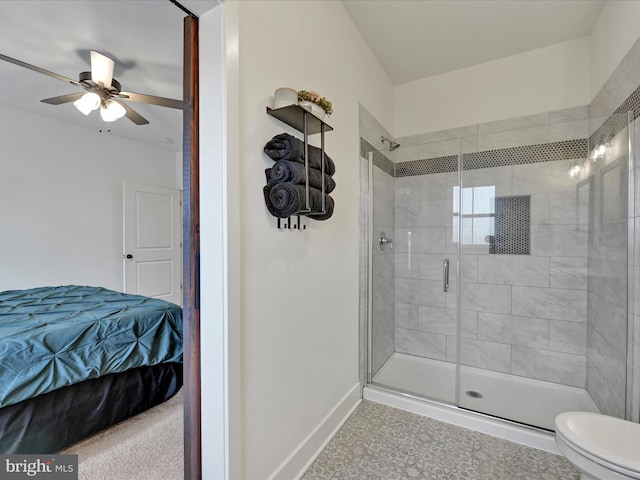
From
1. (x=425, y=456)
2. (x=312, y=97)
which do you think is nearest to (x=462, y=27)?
(x=312, y=97)

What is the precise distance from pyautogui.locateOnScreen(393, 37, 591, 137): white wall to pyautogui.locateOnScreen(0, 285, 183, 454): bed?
2.80m

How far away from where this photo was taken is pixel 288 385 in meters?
1.50

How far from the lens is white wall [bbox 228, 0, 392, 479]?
4.11 feet

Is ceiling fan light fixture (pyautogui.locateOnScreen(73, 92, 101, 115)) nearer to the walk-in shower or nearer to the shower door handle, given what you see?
the walk-in shower

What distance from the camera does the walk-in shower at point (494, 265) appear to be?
2238 mm

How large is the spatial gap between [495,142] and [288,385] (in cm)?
243

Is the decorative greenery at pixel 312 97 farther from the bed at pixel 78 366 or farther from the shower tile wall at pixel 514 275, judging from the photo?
the bed at pixel 78 366

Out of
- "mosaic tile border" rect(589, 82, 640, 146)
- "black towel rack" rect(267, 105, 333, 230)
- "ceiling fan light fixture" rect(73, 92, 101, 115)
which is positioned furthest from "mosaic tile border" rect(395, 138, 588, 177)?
"ceiling fan light fixture" rect(73, 92, 101, 115)

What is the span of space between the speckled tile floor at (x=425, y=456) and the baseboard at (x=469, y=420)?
0.12ft

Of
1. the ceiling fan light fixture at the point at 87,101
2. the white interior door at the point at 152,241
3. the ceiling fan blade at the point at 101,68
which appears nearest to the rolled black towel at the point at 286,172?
the ceiling fan blade at the point at 101,68

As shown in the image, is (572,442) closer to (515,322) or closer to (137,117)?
(515,322)

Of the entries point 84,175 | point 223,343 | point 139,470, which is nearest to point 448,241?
point 223,343

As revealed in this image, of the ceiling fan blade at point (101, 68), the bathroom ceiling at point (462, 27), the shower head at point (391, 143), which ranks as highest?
the bathroom ceiling at point (462, 27)

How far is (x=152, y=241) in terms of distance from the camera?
4.27m
